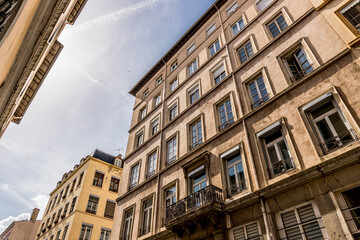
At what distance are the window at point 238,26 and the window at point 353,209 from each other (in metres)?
12.0

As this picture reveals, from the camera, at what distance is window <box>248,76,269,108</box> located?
11.5 meters

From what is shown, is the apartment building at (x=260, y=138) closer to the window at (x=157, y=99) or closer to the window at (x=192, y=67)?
the window at (x=192, y=67)

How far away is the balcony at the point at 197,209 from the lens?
977 centimetres

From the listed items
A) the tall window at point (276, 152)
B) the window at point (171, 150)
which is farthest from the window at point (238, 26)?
the tall window at point (276, 152)

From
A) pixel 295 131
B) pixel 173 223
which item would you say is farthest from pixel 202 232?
pixel 295 131

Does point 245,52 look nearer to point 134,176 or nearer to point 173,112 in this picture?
point 173,112

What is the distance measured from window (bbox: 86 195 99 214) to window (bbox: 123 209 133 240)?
10.4 metres

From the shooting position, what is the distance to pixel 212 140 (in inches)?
507

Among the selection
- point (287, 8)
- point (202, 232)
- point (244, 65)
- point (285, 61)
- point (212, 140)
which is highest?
point (287, 8)

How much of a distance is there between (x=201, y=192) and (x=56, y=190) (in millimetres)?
29728

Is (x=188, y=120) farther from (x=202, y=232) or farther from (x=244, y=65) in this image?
(x=202, y=232)

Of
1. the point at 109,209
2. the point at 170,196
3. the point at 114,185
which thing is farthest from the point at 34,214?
the point at 170,196

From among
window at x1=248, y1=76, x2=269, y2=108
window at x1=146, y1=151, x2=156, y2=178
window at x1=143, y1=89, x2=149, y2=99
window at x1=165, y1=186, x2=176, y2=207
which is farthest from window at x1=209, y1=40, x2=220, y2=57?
window at x1=165, y1=186, x2=176, y2=207

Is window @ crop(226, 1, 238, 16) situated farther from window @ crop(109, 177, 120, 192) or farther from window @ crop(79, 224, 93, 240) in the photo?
window @ crop(79, 224, 93, 240)
